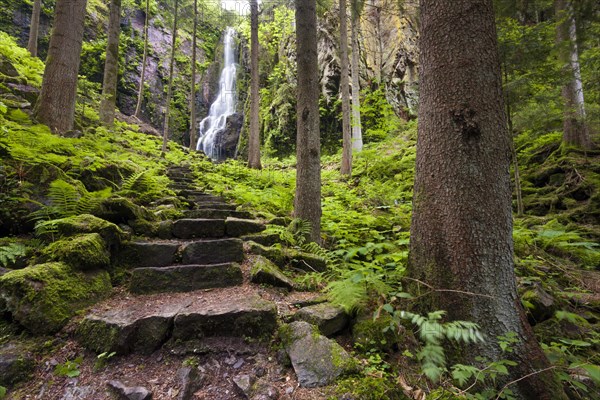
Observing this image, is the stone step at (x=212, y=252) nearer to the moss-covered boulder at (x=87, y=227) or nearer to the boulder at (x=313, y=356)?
the moss-covered boulder at (x=87, y=227)

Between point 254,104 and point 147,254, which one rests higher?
point 254,104

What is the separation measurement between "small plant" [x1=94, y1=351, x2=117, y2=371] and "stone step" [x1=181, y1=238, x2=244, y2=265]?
1405 millimetres

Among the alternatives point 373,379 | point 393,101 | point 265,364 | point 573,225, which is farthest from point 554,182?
point 393,101

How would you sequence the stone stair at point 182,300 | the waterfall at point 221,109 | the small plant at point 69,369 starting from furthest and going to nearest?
the waterfall at point 221,109 < the stone stair at point 182,300 < the small plant at point 69,369

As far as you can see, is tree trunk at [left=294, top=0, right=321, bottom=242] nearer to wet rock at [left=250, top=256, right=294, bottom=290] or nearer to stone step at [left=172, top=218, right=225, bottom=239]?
stone step at [left=172, top=218, right=225, bottom=239]

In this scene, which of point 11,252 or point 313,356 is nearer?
point 313,356

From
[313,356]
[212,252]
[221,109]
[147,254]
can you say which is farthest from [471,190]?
[221,109]

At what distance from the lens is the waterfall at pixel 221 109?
21.8 m

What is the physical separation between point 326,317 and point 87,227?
105 inches

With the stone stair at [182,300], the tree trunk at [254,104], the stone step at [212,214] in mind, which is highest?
the tree trunk at [254,104]

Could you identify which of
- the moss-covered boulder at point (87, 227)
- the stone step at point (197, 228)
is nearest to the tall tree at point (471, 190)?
the stone step at point (197, 228)

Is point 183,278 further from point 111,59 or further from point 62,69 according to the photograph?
point 111,59

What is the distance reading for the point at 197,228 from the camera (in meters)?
4.19

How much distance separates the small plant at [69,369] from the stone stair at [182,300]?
5.3 inches
